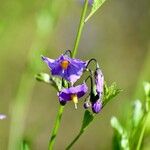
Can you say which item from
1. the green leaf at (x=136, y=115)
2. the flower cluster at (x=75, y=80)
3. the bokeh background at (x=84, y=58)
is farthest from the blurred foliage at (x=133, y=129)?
the bokeh background at (x=84, y=58)

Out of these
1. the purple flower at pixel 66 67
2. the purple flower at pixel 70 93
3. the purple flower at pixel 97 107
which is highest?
the purple flower at pixel 66 67

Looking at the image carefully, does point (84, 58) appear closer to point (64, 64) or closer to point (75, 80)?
point (64, 64)

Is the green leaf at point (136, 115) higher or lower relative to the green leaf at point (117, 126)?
higher

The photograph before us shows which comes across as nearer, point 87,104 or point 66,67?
point 87,104

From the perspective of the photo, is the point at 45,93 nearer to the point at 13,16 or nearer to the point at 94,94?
the point at 13,16

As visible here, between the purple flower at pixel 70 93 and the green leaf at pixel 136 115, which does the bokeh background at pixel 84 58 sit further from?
the purple flower at pixel 70 93

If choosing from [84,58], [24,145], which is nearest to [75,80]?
[24,145]

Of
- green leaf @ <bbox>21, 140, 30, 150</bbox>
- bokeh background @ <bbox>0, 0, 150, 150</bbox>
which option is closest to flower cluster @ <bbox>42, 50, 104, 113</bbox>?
green leaf @ <bbox>21, 140, 30, 150</bbox>
